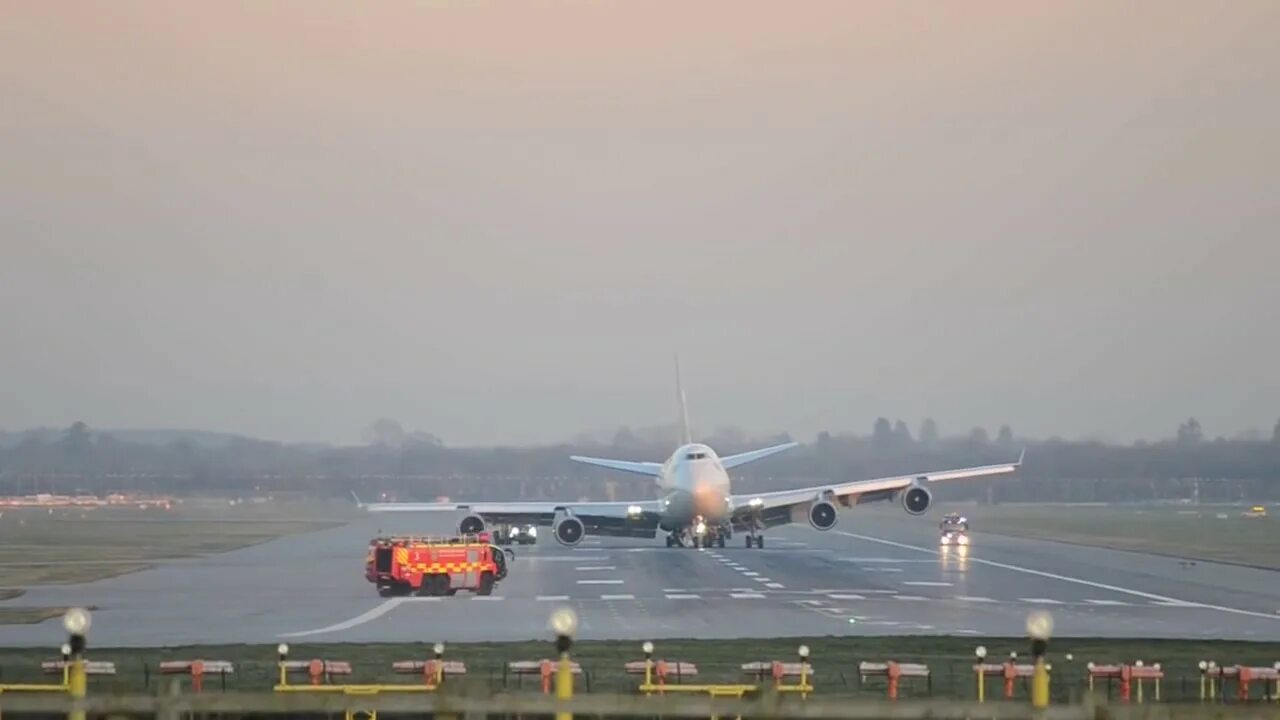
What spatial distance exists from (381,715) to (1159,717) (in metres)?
12.4

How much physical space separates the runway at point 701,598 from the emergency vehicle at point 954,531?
970 cm

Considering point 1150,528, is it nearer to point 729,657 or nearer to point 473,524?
point 473,524

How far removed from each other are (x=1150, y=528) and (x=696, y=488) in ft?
125

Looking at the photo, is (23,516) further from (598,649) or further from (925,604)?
(598,649)

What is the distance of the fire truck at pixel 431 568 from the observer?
45.9 m

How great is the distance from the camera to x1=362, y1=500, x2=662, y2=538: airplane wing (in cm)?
7469

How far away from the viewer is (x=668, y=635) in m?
33.7

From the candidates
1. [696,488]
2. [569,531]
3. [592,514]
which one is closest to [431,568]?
[696,488]

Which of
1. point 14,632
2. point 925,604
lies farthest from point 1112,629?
point 14,632

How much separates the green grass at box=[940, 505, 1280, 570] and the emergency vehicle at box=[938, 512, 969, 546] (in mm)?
2108

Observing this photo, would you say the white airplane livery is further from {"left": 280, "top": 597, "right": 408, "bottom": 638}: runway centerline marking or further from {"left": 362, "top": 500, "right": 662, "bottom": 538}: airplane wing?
{"left": 280, "top": 597, "right": 408, "bottom": 638}: runway centerline marking

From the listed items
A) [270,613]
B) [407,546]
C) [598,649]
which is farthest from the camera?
[407,546]

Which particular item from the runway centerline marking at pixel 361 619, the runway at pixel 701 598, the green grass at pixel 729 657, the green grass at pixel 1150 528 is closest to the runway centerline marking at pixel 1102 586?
the runway at pixel 701 598

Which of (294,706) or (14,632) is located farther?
(14,632)
